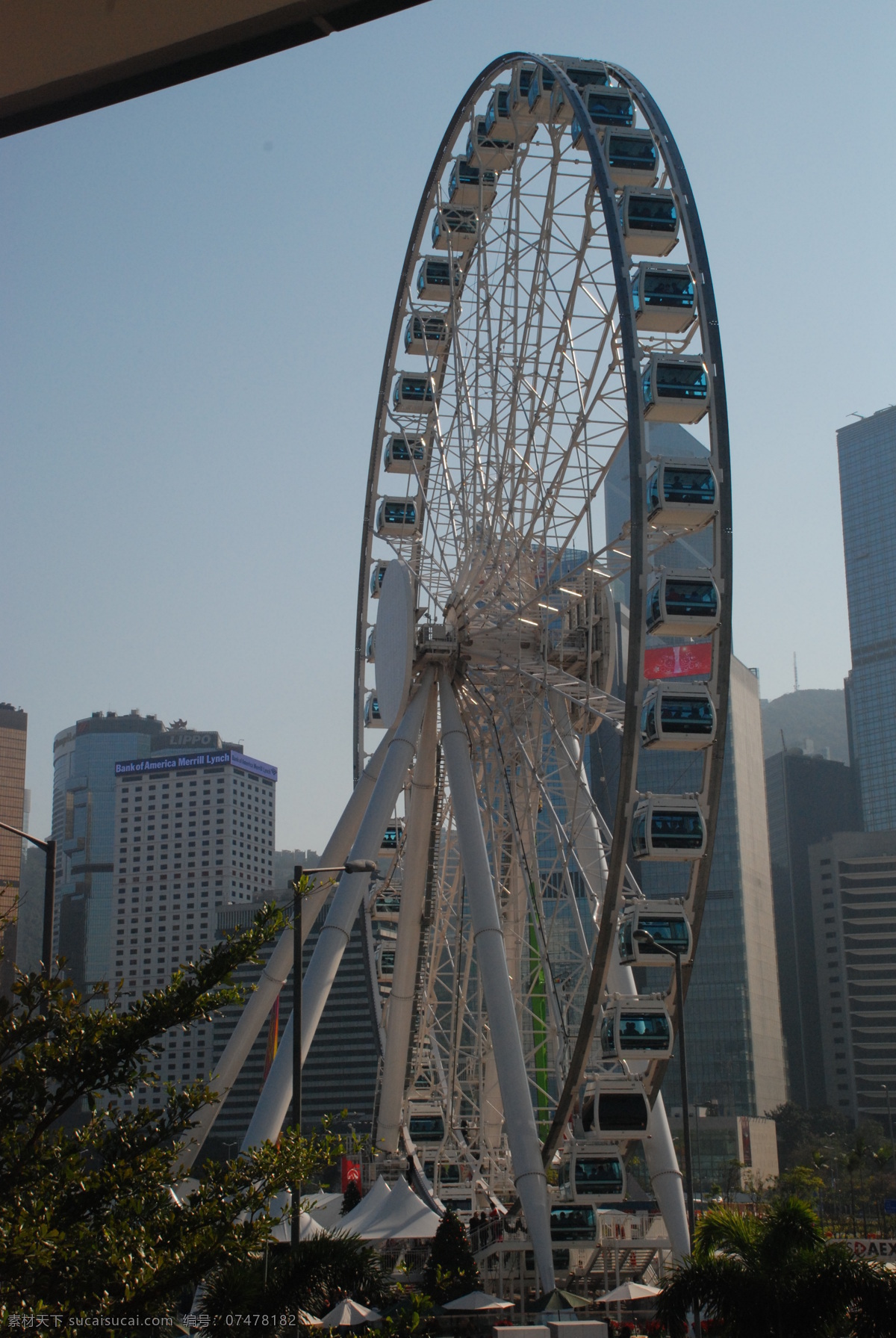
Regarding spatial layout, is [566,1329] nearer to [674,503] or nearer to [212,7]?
[674,503]

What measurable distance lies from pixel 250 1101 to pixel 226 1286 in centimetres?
16122

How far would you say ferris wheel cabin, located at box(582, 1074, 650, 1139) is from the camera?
33.1 m

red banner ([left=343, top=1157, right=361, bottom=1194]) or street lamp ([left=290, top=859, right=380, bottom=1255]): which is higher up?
street lamp ([left=290, top=859, right=380, bottom=1255])

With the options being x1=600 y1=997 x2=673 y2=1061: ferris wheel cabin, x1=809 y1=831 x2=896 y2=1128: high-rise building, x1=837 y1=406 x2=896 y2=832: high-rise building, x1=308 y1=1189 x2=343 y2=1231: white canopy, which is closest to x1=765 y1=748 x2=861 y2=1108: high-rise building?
x1=809 y1=831 x2=896 y2=1128: high-rise building

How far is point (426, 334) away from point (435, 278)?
1.74 meters

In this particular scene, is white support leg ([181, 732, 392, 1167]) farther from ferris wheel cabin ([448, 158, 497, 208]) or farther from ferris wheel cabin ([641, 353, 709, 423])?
ferris wheel cabin ([448, 158, 497, 208])

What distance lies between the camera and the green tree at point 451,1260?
34906 millimetres

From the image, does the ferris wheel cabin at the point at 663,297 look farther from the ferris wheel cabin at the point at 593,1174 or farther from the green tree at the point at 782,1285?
the green tree at the point at 782,1285

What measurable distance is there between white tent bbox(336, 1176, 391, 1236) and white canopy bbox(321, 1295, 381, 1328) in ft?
35.2

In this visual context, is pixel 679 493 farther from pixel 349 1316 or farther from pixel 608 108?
pixel 349 1316

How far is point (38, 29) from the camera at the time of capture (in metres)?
4.82

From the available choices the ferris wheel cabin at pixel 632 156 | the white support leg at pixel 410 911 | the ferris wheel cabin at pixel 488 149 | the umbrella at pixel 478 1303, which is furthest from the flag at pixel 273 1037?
the ferris wheel cabin at pixel 488 149

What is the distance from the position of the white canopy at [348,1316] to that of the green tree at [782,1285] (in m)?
8.36

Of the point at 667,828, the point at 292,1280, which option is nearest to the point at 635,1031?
the point at 667,828
